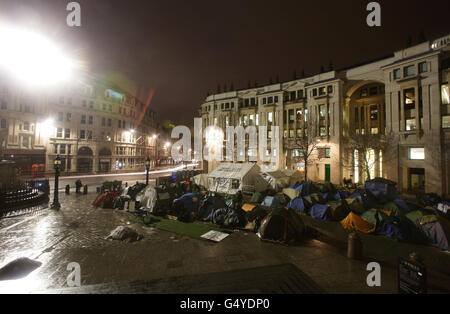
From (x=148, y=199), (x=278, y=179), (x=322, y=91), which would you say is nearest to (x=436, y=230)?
(x=278, y=179)

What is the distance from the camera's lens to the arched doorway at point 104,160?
4688 centimetres

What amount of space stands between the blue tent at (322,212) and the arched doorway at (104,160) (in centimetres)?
4757

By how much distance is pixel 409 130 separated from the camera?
25047 millimetres

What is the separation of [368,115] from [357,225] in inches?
1205

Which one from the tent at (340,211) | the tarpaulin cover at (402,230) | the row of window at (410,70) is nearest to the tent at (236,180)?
the tent at (340,211)

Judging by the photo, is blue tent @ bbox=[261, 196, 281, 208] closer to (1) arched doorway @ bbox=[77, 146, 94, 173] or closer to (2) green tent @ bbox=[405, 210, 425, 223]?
(2) green tent @ bbox=[405, 210, 425, 223]

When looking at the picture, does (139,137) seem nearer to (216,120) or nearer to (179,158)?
(216,120)

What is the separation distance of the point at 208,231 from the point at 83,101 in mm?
48344

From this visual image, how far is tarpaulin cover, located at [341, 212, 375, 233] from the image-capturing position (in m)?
11.2

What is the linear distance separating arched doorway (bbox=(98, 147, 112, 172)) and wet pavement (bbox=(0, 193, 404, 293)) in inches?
1509

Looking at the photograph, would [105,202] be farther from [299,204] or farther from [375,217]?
[375,217]

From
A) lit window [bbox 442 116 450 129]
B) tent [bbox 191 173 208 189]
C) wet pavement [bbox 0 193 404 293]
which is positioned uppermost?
lit window [bbox 442 116 450 129]

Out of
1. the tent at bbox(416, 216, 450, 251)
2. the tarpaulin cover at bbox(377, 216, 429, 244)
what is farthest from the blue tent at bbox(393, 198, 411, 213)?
A: the tarpaulin cover at bbox(377, 216, 429, 244)

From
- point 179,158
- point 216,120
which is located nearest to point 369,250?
point 216,120
